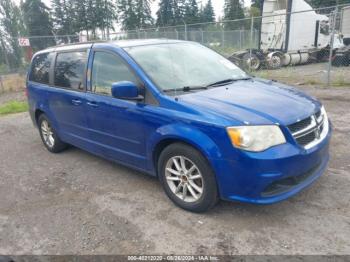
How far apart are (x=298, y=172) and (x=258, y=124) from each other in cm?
60

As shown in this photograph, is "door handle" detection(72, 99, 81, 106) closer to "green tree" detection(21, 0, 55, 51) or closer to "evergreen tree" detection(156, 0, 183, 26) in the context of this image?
"green tree" detection(21, 0, 55, 51)

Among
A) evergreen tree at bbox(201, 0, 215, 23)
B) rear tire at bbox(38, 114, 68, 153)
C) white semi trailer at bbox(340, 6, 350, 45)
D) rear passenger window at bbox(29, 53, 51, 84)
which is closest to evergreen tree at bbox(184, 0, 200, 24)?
evergreen tree at bbox(201, 0, 215, 23)

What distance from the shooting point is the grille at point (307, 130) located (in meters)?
3.19

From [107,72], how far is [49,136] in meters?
2.27

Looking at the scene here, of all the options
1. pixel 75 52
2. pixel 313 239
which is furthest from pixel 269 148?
pixel 75 52

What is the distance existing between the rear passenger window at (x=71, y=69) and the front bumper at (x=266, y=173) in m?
2.51

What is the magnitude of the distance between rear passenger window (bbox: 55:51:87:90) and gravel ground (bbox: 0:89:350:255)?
4.20 ft

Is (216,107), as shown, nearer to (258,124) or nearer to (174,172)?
(258,124)

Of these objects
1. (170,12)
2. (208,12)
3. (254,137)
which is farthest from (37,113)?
(208,12)

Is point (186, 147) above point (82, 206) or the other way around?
above

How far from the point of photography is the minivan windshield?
382cm

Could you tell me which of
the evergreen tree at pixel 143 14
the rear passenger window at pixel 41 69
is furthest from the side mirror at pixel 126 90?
the evergreen tree at pixel 143 14

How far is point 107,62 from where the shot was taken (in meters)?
4.26

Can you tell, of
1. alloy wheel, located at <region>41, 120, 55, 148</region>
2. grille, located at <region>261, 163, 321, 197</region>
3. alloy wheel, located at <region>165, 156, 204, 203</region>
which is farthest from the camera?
alloy wheel, located at <region>41, 120, 55, 148</region>
